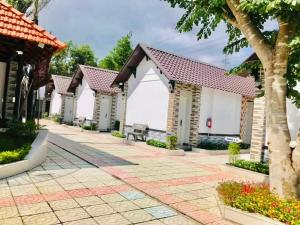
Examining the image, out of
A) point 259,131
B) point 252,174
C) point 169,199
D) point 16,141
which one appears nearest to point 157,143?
point 259,131

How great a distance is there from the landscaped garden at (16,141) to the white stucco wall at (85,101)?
12737 millimetres

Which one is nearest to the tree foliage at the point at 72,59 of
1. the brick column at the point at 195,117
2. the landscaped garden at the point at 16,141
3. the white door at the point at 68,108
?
the white door at the point at 68,108

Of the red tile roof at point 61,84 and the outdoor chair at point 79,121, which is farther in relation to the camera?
the red tile roof at point 61,84

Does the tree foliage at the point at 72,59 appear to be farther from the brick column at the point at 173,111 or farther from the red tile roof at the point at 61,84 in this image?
the brick column at the point at 173,111

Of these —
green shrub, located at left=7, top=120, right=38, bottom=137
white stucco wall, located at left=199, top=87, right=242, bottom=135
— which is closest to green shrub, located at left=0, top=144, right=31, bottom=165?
green shrub, located at left=7, top=120, right=38, bottom=137

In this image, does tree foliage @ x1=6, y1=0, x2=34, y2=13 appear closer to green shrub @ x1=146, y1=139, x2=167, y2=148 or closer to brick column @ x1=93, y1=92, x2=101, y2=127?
brick column @ x1=93, y1=92, x2=101, y2=127

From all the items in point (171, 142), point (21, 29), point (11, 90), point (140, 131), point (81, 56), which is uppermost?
point (81, 56)

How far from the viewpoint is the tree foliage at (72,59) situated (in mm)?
51188

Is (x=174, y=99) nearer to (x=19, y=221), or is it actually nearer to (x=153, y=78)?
(x=153, y=78)

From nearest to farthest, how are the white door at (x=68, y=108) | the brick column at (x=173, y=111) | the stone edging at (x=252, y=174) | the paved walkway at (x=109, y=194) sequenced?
1. the paved walkway at (x=109, y=194)
2. the stone edging at (x=252, y=174)
3. the brick column at (x=173, y=111)
4. the white door at (x=68, y=108)

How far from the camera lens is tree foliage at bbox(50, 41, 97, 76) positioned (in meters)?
51.2

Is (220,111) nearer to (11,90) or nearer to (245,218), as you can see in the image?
(11,90)

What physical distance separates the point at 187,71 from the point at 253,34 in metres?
10.5

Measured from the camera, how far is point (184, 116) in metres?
16.1
